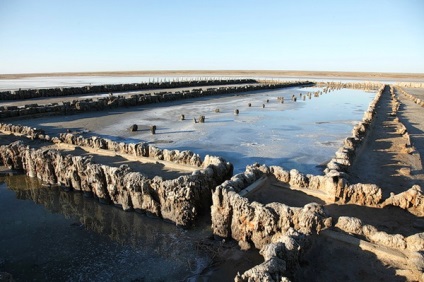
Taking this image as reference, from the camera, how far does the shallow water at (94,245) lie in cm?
694

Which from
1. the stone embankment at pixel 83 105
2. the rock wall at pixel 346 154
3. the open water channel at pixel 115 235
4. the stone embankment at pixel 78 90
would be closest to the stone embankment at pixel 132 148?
the open water channel at pixel 115 235

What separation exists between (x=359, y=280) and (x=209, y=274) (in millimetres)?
2971

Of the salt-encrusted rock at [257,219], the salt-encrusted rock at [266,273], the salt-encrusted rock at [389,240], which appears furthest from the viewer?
the salt-encrusted rock at [257,219]

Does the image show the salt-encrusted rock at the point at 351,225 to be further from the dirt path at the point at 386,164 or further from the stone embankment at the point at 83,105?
the stone embankment at the point at 83,105

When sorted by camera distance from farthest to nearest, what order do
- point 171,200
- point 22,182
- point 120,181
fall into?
1. point 22,182
2. point 120,181
3. point 171,200

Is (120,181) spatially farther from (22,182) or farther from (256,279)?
(256,279)

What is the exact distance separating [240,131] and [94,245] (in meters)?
13.1

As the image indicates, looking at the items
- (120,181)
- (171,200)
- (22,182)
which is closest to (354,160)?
(171,200)

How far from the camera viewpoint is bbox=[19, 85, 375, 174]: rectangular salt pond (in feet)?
47.3

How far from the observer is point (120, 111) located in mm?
28031

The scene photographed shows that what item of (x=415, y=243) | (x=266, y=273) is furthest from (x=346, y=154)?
(x=266, y=273)

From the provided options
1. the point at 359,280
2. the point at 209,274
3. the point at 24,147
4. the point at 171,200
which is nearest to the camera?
the point at 359,280

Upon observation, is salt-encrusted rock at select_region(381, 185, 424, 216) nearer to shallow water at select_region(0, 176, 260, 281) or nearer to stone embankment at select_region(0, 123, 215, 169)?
shallow water at select_region(0, 176, 260, 281)

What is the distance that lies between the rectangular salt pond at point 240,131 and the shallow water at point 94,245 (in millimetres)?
4884
